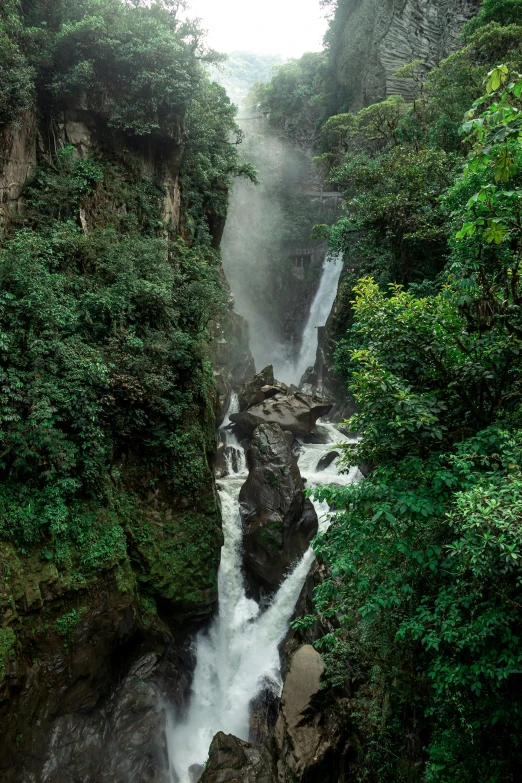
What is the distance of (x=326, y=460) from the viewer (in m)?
16.8

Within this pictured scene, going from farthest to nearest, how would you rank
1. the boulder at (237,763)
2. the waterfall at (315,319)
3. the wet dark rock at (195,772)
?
the waterfall at (315,319) → the wet dark rock at (195,772) → the boulder at (237,763)

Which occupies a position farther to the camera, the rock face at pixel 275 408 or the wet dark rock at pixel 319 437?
the wet dark rock at pixel 319 437

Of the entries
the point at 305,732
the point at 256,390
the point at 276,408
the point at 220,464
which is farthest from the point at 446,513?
the point at 256,390

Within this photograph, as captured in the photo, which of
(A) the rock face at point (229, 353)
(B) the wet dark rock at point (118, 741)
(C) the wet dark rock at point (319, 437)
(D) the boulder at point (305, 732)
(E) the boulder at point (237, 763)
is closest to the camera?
(D) the boulder at point (305, 732)

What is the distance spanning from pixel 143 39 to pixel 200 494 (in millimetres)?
12341

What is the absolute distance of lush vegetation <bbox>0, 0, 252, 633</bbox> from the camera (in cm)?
830

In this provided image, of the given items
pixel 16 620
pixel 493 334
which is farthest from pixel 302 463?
pixel 493 334

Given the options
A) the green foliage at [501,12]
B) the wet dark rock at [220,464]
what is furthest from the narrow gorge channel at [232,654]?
the green foliage at [501,12]

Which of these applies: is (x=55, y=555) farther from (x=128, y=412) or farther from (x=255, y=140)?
(x=255, y=140)

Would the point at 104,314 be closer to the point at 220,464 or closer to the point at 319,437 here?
the point at 220,464

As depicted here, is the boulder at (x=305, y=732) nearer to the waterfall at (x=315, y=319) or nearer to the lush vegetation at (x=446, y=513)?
the lush vegetation at (x=446, y=513)

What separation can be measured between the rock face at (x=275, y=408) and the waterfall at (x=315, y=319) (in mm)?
8967

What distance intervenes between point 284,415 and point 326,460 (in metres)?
3.04

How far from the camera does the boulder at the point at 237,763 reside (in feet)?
24.3
